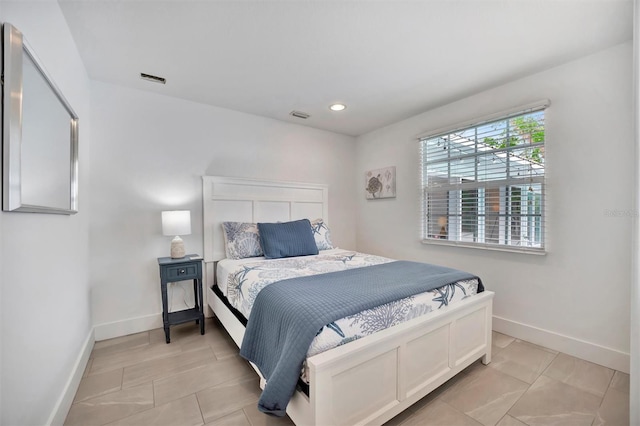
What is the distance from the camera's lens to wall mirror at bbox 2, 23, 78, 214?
0.97 m

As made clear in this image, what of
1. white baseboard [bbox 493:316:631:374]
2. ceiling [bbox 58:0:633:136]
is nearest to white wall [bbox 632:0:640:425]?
ceiling [bbox 58:0:633:136]

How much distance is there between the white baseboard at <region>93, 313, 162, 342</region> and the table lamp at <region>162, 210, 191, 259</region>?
72cm

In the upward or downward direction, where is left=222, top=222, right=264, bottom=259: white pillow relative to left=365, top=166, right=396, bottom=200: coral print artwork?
downward

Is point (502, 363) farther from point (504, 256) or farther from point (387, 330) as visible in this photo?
point (387, 330)

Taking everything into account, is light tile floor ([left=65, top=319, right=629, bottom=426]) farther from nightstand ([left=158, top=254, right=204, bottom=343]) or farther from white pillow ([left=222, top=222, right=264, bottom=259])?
white pillow ([left=222, top=222, right=264, bottom=259])

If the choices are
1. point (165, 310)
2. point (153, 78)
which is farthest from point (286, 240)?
point (153, 78)

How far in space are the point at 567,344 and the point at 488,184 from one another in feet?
4.92

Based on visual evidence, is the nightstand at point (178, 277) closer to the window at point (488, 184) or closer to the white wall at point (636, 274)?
the window at point (488, 184)

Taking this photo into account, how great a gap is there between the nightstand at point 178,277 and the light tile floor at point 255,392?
0.83 feet

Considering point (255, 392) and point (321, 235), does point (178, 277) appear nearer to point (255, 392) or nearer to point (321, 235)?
point (255, 392)

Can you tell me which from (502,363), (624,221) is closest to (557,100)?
(624,221)

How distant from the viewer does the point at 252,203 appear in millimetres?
3330

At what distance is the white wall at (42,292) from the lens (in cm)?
103

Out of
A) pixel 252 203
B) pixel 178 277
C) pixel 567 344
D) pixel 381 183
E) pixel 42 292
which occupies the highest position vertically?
pixel 381 183
